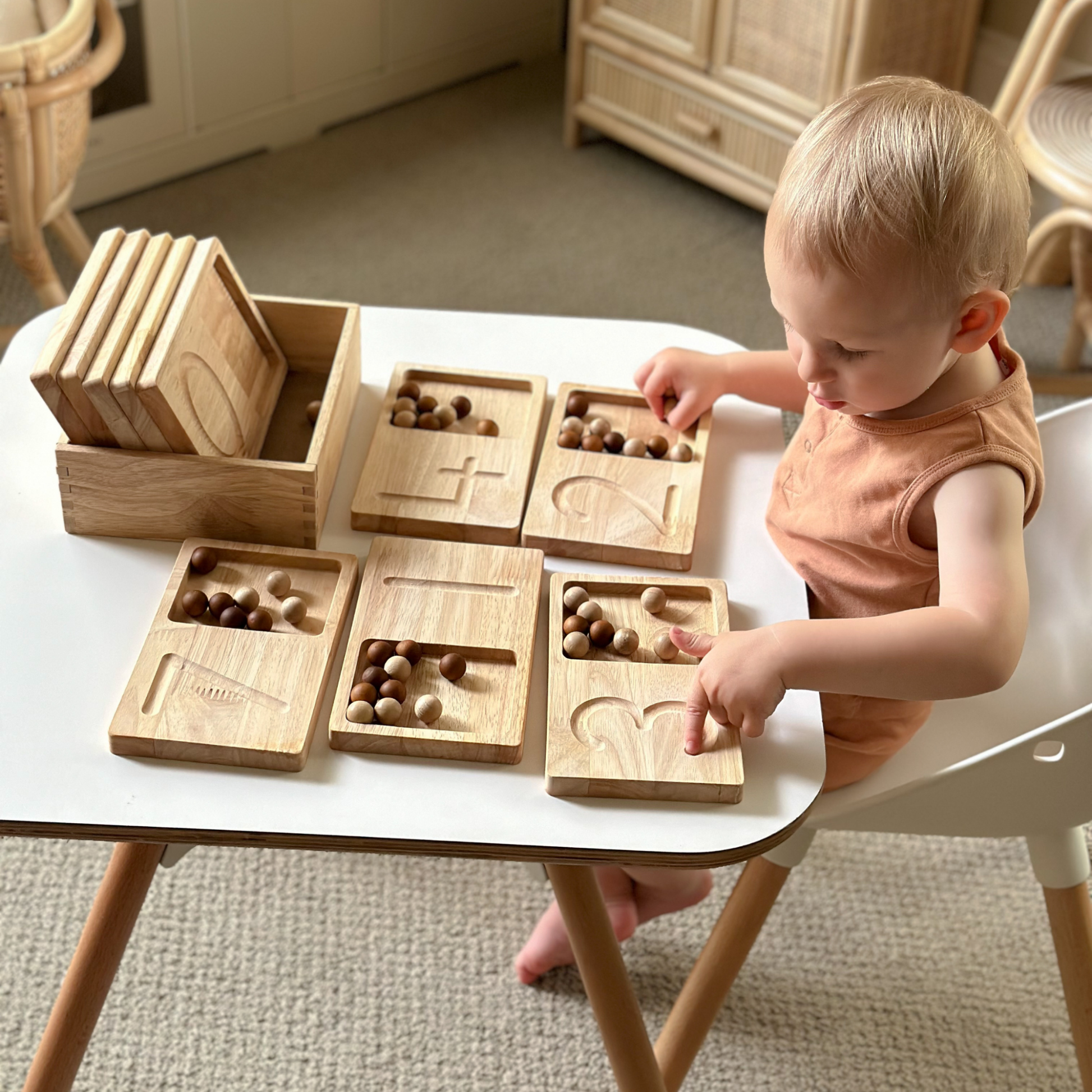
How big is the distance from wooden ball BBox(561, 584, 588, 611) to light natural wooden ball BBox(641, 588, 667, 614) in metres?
0.04

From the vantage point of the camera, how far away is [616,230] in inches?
107

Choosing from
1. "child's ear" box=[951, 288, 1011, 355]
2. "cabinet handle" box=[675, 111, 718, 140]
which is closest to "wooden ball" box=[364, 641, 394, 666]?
"child's ear" box=[951, 288, 1011, 355]

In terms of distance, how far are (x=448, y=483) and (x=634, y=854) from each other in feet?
1.22

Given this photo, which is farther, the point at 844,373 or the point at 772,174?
the point at 772,174

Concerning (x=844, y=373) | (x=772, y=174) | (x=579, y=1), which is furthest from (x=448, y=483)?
(x=579, y=1)

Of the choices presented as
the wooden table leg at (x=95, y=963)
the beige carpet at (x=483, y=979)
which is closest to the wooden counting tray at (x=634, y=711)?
the wooden table leg at (x=95, y=963)

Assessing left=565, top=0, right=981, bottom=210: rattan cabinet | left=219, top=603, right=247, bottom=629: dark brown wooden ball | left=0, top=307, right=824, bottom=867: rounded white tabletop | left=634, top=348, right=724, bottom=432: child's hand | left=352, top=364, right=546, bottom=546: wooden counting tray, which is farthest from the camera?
left=565, top=0, right=981, bottom=210: rattan cabinet

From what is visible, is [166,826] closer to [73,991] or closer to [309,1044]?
[73,991]

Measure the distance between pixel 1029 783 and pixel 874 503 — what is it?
0.25m

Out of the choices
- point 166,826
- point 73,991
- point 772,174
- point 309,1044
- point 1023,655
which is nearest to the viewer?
point 166,826

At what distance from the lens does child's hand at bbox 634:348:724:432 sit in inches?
44.4

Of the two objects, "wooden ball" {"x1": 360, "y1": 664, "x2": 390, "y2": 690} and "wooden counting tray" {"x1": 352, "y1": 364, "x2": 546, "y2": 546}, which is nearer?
"wooden ball" {"x1": 360, "y1": 664, "x2": 390, "y2": 690}

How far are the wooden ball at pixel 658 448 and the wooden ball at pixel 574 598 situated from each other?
0.64 ft

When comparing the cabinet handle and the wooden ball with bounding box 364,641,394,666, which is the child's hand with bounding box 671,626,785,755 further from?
the cabinet handle
